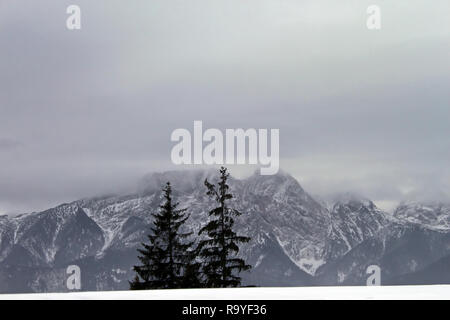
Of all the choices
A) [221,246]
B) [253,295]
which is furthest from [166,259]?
[253,295]

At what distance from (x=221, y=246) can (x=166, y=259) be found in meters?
12.4

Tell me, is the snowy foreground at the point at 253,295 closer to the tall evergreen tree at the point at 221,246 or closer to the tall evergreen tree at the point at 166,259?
the tall evergreen tree at the point at 221,246

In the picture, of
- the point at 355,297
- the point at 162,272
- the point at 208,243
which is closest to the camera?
the point at 355,297

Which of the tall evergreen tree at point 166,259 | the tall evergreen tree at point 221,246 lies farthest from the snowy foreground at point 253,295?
the tall evergreen tree at point 166,259

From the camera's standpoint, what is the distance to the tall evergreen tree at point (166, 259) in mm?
65750

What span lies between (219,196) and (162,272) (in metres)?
13.2

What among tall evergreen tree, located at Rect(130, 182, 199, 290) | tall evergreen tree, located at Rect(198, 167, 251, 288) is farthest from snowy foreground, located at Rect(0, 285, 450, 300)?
tall evergreen tree, located at Rect(130, 182, 199, 290)

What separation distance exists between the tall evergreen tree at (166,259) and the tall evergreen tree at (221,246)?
3343 mm

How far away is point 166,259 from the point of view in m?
69.9

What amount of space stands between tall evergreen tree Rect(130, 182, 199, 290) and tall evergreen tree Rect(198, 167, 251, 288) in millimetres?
3343

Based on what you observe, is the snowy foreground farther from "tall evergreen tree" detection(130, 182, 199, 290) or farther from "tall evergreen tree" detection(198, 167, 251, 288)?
"tall evergreen tree" detection(130, 182, 199, 290)
